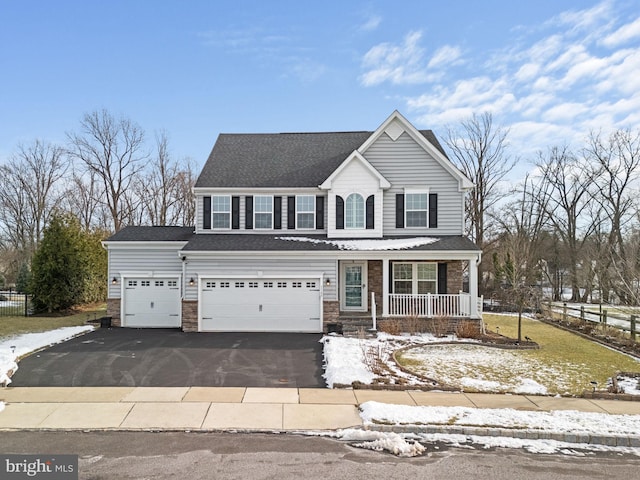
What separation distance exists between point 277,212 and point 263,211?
2.12ft

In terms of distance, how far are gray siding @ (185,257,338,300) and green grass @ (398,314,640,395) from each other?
514 cm

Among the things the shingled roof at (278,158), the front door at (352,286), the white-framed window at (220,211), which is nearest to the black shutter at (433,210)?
the shingled roof at (278,158)

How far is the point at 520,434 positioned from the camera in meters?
6.54

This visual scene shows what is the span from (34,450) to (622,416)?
32.3ft

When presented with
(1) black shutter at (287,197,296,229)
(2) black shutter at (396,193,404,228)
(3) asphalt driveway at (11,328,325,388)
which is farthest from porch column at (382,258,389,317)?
(1) black shutter at (287,197,296,229)

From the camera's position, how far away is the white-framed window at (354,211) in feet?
57.3

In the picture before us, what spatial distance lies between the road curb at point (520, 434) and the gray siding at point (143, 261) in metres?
13.1

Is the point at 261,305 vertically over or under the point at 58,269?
under

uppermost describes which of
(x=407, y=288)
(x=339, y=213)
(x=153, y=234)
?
(x=339, y=213)

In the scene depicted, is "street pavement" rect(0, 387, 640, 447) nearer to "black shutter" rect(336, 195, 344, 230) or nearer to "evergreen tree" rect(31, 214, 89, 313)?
"black shutter" rect(336, 195, 344, 230)

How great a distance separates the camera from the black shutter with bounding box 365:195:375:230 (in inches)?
687

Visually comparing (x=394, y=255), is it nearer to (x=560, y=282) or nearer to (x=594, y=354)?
(x=594, y=354)

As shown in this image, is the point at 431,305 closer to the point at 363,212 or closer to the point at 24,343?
the point at 363,212

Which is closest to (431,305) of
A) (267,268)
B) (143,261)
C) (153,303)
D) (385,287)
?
(385,287)
